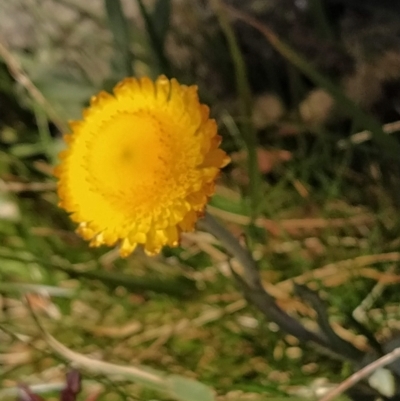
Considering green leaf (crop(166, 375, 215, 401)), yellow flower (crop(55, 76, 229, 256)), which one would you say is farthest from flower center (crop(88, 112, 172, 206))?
green leaf (crop(166, 375, 215, 401))

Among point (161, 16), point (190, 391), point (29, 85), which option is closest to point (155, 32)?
point (161, 16)

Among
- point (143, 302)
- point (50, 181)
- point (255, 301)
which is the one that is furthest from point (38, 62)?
point (255, 301)

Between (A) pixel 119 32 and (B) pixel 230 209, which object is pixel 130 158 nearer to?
(A) pixel 119 32

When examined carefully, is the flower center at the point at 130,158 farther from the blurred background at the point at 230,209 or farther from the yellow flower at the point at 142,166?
the blurred background at the point at 230,209

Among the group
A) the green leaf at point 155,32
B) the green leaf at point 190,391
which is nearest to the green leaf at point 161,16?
the green leaf at point 155,32

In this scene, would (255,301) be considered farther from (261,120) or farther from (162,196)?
(261,120)

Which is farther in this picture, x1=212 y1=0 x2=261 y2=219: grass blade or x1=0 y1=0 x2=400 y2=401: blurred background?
x1=0 y1=0 x2=400 y2=401: blurred background

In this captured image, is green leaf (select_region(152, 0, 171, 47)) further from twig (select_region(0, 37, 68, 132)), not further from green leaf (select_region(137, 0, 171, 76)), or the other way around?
twig (select_region(0, 37, 68, 132))
